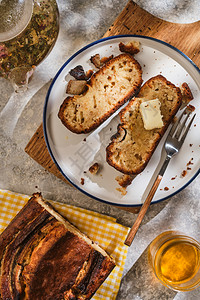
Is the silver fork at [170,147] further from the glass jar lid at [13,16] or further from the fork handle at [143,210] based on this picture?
the glass jar lid at [13,16]

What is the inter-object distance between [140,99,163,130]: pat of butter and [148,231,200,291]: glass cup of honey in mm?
804

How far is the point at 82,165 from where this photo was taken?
230 centimetres

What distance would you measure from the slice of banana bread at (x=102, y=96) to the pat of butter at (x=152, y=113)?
A: 173mm

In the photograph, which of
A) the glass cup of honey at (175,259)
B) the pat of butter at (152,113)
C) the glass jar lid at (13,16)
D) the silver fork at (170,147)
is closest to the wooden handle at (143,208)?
the silver fork at (170,147)

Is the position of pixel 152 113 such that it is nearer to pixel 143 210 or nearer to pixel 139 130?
pixel 139 130

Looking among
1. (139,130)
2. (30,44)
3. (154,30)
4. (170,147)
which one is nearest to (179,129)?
(170,147)

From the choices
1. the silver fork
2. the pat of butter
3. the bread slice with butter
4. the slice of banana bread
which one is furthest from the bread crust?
the pat of butter

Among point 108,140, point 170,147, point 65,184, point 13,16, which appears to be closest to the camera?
point 13,16

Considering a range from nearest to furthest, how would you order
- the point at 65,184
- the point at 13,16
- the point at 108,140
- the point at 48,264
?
the point at 13,16, the point at 48,264, the point at 108,140, the point at 65,184

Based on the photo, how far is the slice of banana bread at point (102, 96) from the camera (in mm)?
2260

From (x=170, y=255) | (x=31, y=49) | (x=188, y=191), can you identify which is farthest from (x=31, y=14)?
(x=170, y=255)

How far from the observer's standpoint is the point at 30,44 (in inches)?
84.7

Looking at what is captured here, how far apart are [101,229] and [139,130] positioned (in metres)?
0.78

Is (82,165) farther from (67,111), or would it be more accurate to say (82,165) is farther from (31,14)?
(31,14)
